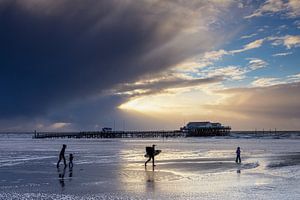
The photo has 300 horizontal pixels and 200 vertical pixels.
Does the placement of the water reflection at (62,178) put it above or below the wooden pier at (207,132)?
below

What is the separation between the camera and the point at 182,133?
173750 millimetres

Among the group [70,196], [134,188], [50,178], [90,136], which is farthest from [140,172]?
[90,136]

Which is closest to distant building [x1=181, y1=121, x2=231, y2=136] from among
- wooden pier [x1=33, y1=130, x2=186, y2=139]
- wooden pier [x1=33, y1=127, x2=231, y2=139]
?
wooden pier [x1=33, y1=127, x2=231, y2=139]

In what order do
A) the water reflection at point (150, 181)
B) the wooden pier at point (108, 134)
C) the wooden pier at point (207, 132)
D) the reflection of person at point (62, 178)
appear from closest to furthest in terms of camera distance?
1. the water reflection at point (150, 181)
2. the reflection of person at point (62, 178)
3. the wooden pier at point (108, 134)
4. the wooden pier at point (207, 132)

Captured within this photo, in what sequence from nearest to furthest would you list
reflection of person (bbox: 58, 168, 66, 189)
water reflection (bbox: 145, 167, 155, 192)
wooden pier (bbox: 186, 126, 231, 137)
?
1. water reflection (bbox: 145, 167, 155, 192)
2. reflection of person (bbox: 58, 168, 66, 189)
3. wooden pier (bbox: 186, 126, 231, 137)

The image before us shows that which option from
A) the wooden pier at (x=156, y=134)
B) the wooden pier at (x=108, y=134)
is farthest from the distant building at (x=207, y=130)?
the wooden pier at (x=108, y=134)

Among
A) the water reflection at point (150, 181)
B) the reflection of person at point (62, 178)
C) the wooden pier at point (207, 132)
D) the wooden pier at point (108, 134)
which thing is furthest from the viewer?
the wooden pier at point (207, 132)

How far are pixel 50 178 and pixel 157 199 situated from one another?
365 inches

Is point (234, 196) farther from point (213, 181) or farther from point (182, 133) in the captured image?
point (182, 133)

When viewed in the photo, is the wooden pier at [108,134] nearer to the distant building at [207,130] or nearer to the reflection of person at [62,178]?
the distant building at [207,130]

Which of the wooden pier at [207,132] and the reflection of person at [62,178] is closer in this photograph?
the reflection of person at [62,178]

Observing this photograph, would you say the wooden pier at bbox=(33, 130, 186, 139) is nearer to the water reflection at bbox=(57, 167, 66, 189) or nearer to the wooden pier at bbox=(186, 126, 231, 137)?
the wooden pier at bbox=(186, 126, 231, 137)

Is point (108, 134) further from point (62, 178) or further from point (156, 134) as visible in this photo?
point (62, 178)

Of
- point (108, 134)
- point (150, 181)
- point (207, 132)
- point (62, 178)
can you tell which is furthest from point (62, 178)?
point (207, 132)
